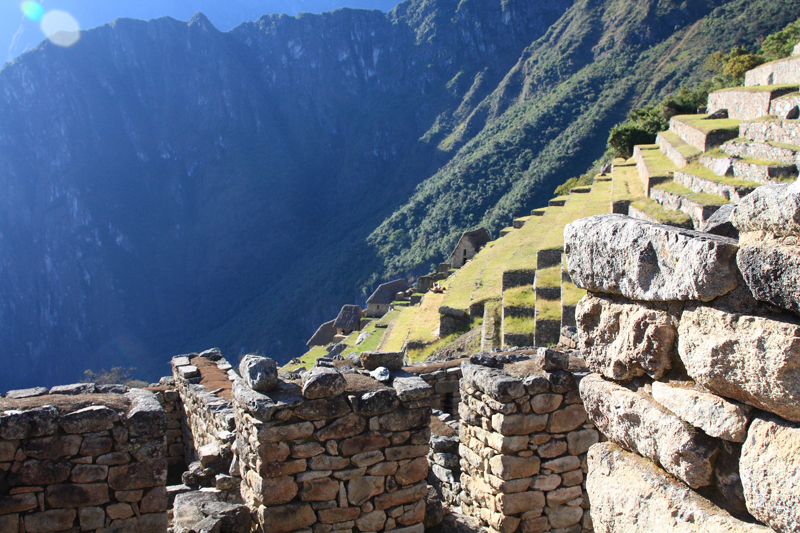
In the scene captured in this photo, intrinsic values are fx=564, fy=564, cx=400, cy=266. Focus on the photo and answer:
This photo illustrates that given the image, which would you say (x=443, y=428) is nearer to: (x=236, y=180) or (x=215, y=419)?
(x=215, y=419)

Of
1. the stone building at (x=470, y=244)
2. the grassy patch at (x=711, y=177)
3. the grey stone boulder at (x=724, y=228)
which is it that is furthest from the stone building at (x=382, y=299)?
the grey stone boulder at (x=724, y=228)

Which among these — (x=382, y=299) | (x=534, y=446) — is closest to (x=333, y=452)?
(x=534, y=446)

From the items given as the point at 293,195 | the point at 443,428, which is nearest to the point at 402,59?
the point at 293,195

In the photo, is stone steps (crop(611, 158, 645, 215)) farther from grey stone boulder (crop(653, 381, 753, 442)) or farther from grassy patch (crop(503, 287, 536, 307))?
grey stone boulder (crop(653, 381, 753, 442))

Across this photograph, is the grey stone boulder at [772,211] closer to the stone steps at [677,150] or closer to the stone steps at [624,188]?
the stone steps at [624,188]

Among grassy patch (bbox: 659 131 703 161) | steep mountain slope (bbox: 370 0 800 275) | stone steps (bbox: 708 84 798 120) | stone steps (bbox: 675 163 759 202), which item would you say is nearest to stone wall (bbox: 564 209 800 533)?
stone steps (bbox: 675 163 759 202)

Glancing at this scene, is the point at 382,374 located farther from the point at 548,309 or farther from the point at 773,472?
the point at 548,309

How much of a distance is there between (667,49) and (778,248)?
81.5m

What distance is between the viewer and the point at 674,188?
1714 cm

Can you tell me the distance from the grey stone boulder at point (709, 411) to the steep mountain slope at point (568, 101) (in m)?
63.2

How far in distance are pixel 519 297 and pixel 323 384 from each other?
39.0ft

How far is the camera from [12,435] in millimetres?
4309

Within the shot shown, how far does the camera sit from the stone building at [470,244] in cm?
3950

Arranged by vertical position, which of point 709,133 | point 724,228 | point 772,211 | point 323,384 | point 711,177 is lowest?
point 323,384
